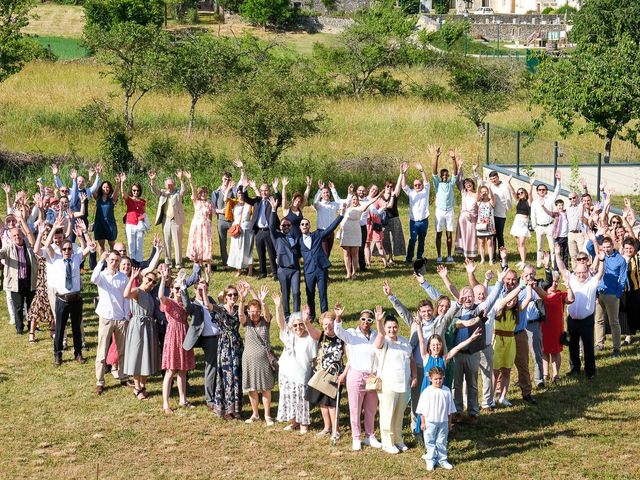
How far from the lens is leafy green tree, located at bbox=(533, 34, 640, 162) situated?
2775 centimetres

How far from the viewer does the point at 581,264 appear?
13805 mm

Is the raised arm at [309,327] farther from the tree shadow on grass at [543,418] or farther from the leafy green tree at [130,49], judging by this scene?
the leafy green tree at [130,49]

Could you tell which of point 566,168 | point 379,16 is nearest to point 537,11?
point 379,16

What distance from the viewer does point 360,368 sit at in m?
11.8

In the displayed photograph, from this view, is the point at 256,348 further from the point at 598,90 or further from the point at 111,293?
the point at 598,90

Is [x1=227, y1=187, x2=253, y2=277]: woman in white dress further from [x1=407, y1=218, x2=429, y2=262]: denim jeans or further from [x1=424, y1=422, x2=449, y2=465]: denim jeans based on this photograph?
[x1=424, y1=422, x2=449, y2=465]: denim jeans

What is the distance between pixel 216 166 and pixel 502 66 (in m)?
24.6

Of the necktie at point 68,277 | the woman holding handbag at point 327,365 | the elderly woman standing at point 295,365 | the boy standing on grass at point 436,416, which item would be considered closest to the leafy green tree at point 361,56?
the necktie at point 68,277

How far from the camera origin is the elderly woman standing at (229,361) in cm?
1263

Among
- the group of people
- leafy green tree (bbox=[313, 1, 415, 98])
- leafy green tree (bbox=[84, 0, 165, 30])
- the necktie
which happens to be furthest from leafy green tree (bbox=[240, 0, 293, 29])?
the necktie

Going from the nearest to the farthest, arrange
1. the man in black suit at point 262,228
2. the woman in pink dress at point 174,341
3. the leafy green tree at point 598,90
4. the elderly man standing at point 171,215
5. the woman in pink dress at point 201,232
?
the woman in pink dress at point 174,341, the man in black suit at point 262,228, the woman in pink dress at point 201,232, the elderly man standing at point 171,215, the leafy green tree at point 598,90

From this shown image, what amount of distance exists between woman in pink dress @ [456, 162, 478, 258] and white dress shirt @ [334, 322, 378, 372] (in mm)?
8071

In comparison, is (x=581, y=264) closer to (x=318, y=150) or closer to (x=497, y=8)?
(x=318, y=150)

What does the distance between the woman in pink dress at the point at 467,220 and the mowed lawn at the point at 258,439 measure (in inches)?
208
